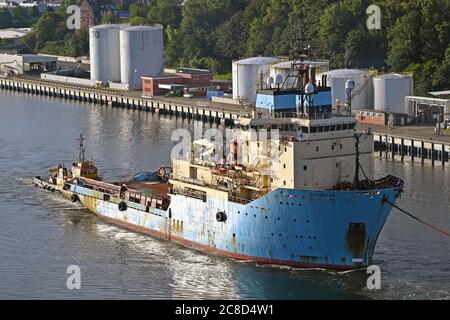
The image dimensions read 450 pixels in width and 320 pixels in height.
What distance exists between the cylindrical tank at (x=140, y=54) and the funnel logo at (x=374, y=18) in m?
14.9

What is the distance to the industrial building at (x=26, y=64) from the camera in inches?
3930

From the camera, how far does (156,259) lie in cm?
4203

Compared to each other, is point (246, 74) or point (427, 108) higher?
point (246, 74)

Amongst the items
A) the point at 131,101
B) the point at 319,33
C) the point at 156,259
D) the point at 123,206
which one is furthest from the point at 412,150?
the point at 319,33

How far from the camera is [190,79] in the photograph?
85.1m

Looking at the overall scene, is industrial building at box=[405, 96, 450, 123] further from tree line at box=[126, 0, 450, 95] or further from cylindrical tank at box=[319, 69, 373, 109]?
tree line at box=[126, 0, 450, 95]

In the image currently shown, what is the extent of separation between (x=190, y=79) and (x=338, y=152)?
4528 centimetres

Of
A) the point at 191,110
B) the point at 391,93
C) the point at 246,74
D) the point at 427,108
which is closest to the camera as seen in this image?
the point at 427,108

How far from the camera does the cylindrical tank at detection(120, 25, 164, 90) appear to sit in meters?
88.6

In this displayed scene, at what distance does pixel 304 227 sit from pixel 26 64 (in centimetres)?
6339

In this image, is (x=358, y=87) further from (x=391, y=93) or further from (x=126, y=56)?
(x=126, y=56)

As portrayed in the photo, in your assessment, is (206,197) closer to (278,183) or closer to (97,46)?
(278,183)
